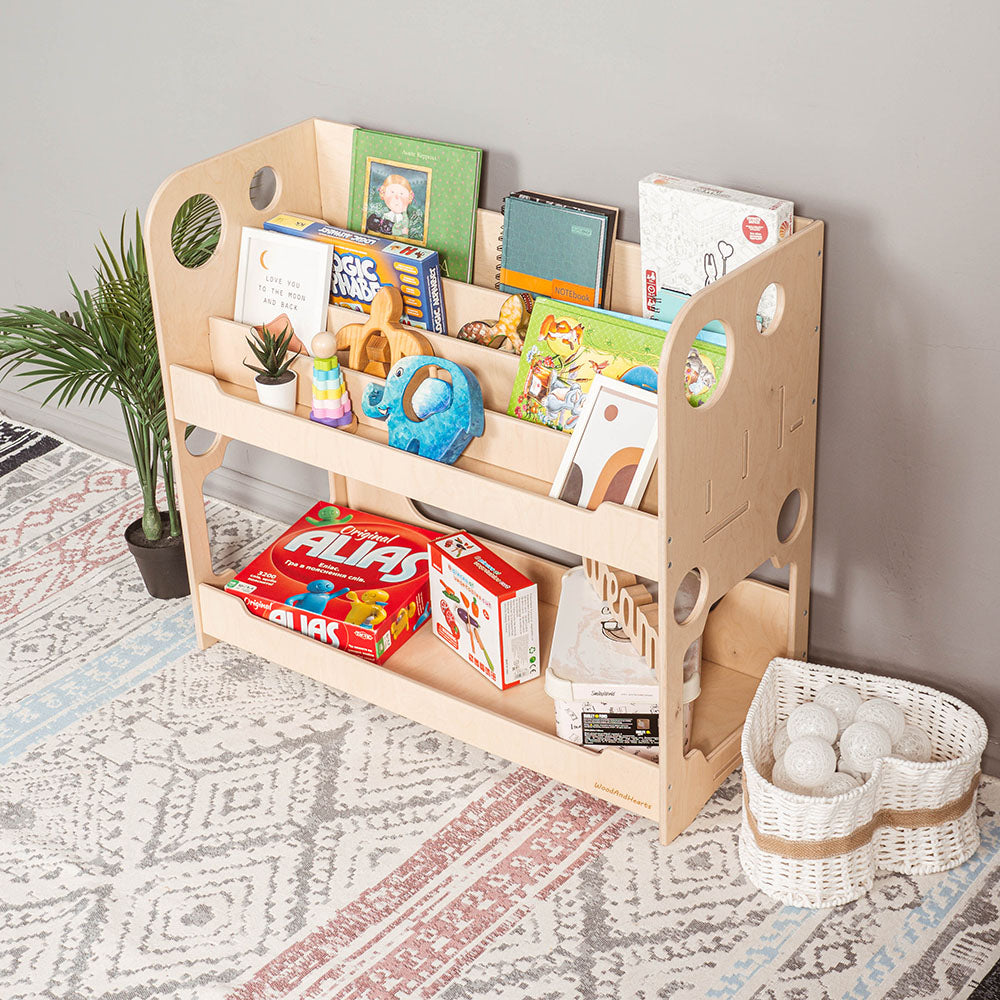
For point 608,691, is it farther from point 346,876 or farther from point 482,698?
point 346,876

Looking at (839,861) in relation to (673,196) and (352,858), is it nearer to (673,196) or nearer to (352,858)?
(352,858)

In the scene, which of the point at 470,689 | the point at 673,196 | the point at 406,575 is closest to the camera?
the point at 673,196

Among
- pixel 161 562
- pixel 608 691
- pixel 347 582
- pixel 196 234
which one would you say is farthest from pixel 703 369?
pixel 161 562

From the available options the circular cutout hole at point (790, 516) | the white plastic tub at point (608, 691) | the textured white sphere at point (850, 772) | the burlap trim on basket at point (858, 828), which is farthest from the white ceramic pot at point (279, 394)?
the textured white sphere at point (850, 772)

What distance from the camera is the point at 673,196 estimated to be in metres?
1.89

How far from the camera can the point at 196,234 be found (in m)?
2.32

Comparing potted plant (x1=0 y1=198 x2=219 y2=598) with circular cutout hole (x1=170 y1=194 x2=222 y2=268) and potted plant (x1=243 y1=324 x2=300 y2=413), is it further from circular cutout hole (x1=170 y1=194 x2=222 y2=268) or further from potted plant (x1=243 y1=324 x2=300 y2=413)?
potted plant (x1=243 y1=324 x2=300 y2=413)

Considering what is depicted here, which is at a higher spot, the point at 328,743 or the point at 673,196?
the point at 673,196

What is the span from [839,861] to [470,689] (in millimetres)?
706

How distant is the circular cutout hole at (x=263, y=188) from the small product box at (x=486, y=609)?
0.74 meters

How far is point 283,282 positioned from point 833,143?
97cm

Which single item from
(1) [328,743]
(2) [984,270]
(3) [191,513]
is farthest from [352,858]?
(2) [984,270]

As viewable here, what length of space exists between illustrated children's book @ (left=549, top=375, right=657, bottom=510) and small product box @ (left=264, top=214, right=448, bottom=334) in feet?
1.39

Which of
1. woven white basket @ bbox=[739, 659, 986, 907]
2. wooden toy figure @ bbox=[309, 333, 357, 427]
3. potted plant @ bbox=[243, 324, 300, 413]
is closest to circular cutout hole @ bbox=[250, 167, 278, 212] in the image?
potted plant @ bbox=[243, 324, 300, 413]
